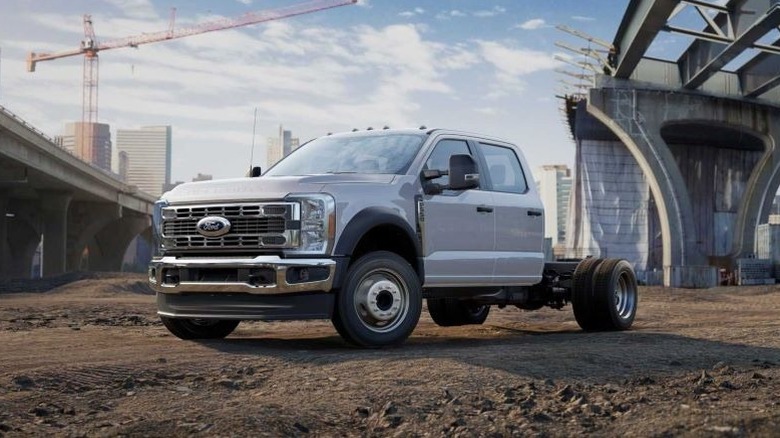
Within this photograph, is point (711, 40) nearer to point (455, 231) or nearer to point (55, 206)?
point (455, 231)

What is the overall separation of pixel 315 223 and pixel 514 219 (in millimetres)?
2822

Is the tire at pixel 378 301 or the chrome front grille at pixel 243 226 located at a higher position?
the chrome front grille at pixel 243 226

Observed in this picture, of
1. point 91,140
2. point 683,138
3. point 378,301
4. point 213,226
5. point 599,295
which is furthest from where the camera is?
point 91,140

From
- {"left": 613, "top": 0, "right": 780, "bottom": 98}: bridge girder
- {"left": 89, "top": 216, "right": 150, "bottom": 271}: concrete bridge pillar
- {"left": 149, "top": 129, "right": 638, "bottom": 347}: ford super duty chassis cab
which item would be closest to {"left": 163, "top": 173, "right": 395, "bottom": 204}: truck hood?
{"left": 149, "top": 129, "right": 638, "bottom": 347}: ford super duty chassis cab

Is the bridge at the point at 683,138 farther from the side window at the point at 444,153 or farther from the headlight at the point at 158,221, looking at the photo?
the headlight at the point at 158,221

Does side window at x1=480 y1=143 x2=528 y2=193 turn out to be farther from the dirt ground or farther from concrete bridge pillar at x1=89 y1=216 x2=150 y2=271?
concrete bridge pillar at x1=89 y1=216 x2=150 y2=271

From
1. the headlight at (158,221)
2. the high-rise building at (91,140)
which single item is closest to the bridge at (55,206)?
the headlight at (158,221)

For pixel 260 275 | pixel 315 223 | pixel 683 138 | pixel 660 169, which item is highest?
pixel 683 138

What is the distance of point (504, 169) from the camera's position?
398 inches

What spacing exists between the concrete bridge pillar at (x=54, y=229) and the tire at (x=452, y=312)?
181 ft

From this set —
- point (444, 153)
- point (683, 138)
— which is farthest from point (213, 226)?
point (683, 138)

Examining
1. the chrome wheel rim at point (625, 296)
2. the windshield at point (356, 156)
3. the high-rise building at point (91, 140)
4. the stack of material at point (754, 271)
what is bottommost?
the stack of material at point (754, 271)

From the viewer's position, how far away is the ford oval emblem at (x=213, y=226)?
8117 millimetres

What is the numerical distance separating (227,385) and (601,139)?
183 feet
